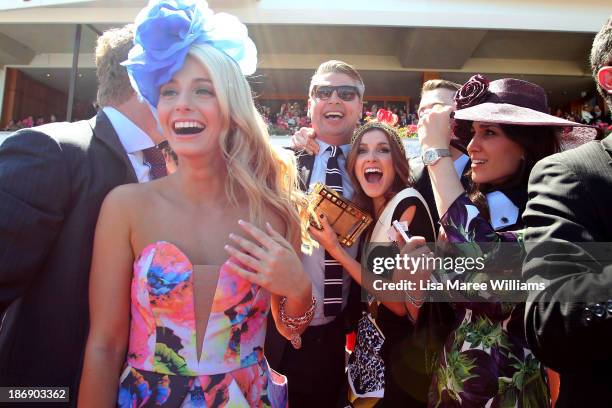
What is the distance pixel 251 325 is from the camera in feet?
5.19

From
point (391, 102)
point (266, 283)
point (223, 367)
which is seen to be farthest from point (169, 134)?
point (391, 102)

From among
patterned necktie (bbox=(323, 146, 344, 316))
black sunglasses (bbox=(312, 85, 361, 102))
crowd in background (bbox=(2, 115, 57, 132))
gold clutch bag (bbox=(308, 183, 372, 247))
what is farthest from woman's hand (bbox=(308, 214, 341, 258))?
crowd in background (bbox=(2, 115, 57, 132))

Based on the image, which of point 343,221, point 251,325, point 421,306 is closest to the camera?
point 251,325

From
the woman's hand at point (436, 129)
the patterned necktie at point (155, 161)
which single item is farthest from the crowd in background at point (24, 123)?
the woman's hand at point (436, 129)

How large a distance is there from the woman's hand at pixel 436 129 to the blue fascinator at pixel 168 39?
0.93m

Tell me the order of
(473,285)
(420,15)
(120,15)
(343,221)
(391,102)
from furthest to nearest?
1. (391,102)
2. (120,15)
3. (420,15)
4. (343,221)
5. (473,285)

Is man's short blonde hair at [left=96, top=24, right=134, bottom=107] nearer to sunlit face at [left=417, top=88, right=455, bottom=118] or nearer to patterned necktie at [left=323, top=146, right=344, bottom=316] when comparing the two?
patterned necktie at [left=323, top=146, right=344, bottom=316]

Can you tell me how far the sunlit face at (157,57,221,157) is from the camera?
1608 mm

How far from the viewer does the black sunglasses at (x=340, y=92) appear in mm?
3111

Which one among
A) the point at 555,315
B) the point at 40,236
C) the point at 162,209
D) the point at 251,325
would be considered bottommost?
the point at 251,325

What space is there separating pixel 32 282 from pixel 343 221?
145 cm

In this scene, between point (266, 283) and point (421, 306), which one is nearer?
point (266, 283)

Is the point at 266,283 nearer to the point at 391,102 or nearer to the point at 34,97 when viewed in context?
the point at 391,102

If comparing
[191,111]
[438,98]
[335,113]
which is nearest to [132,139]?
[191,111]
